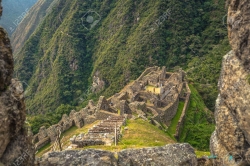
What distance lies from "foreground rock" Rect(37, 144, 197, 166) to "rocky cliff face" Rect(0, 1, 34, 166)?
3.81ft

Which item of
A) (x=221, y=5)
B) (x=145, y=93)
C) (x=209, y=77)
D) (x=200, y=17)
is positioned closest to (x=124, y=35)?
(x=200, y=17)

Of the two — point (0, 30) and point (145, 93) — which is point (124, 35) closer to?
point (145, 93)

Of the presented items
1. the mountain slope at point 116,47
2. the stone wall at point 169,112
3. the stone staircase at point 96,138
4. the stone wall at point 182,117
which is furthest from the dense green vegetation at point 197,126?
the stone staircase at point 96,138

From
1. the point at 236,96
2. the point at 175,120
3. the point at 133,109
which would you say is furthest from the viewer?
the point at 175,120

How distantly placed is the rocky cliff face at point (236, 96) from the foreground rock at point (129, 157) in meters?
1.59

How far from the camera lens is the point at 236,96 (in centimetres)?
993

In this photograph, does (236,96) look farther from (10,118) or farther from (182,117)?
(182,117)

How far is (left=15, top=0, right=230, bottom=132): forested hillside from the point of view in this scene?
90.3 meters

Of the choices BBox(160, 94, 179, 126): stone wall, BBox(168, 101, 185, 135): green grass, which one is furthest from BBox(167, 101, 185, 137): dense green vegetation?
BBox(160, 94, 179, 126): stone wall

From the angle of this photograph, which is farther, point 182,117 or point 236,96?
point 182,117

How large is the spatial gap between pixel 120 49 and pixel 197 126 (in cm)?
8472

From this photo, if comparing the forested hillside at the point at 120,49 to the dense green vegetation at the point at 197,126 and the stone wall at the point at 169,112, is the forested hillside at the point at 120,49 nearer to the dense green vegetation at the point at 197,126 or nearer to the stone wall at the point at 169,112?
the dense green vegetation at the point at 197,126

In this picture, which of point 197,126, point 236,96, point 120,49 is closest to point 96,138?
point 236,96

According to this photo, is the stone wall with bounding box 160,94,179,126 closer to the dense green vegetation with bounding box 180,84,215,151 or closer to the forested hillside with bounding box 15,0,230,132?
the dense green vegetation with bounding box 180,84,215,151
